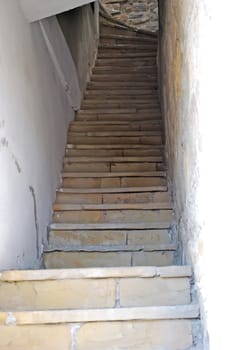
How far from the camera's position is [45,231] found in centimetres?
288

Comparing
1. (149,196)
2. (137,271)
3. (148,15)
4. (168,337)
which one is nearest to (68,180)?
(149,196)

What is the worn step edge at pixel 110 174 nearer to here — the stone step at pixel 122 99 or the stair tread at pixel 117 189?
the stair tread at pixel 117 189

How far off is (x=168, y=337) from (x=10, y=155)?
3.34 ft

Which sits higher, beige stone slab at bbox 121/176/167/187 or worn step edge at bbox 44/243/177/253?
beige stone slab at bbox 121/176/167/187

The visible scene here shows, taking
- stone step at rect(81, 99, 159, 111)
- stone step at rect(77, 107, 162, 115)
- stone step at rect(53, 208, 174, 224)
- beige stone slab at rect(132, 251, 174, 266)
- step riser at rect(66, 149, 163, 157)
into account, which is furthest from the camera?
stone step at rect(81, 99, 159, 111)

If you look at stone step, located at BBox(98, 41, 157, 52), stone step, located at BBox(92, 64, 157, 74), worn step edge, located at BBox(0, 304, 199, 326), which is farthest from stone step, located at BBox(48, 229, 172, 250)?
stone step, located at BBox(98, 41, 157, 52)

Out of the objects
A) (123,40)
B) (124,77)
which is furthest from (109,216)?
(123,40)

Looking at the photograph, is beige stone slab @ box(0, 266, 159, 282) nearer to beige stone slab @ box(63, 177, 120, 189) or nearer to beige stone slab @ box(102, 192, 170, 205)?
beige stone slab @ box(102, 192, 170, 205)

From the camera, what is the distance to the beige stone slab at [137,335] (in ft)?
5.05

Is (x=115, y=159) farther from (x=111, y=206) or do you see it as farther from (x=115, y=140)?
(x=111, y=206)

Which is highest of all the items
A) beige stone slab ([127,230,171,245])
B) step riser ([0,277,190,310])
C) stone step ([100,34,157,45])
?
stone step ([100,34,157,45])

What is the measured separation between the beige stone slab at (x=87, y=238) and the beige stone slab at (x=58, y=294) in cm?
119

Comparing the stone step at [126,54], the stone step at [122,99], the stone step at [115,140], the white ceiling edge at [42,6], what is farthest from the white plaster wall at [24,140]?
the stone step at [126,54]

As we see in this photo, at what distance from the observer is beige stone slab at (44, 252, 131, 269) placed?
8.91 ft
